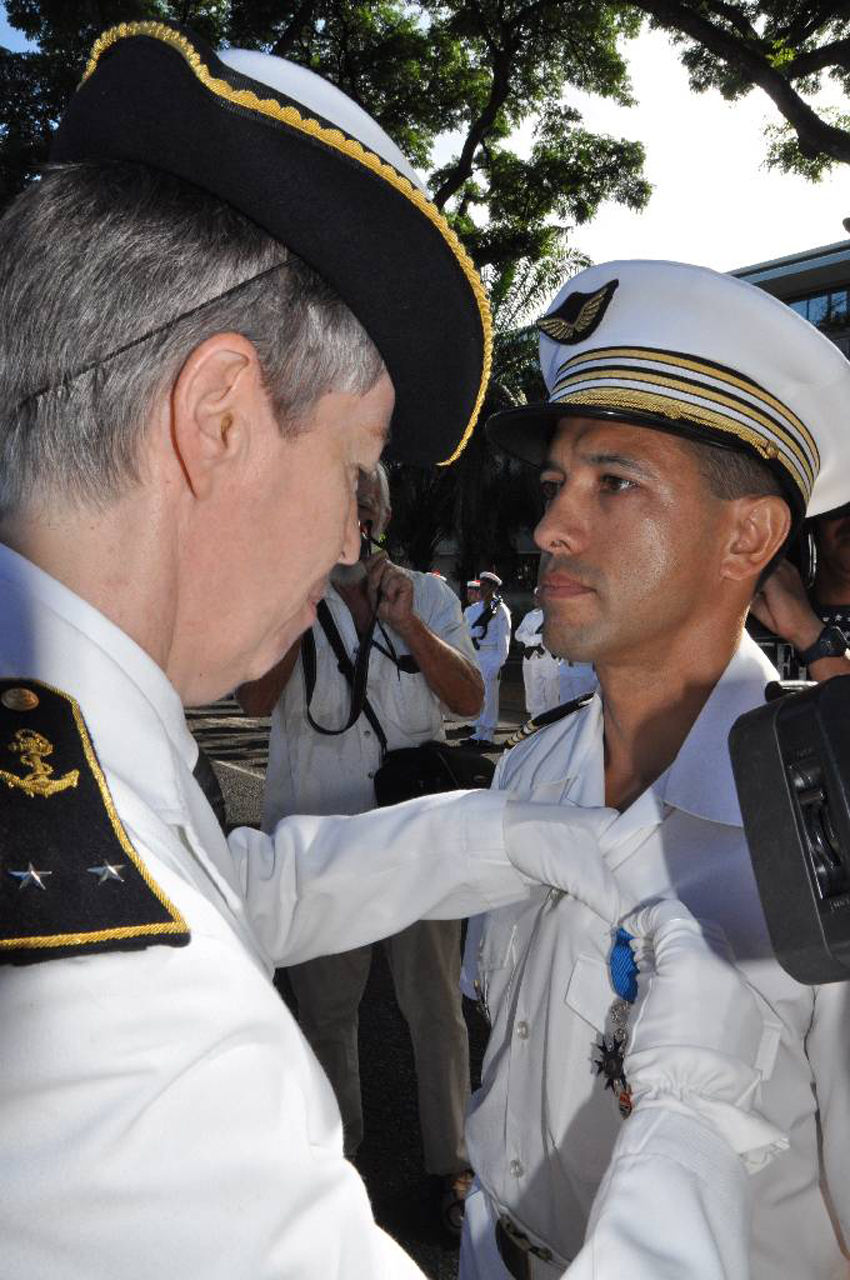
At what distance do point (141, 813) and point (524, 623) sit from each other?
1316cm

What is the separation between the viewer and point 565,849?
1.40 meters

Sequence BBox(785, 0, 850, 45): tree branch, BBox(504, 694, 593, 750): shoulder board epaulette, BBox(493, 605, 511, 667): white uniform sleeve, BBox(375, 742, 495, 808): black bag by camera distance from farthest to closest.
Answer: BBox(493, 605, 511, 667): white uniform sleeve → BBox(785, 0, 850, 45): tree branch → BBox(375, 742, 495, 808): black bag → BBox(504, 694, 593, 750): shoulder board epaulette

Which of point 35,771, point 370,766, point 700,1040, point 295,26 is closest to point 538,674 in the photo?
point 295,26

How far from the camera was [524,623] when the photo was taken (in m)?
13.9

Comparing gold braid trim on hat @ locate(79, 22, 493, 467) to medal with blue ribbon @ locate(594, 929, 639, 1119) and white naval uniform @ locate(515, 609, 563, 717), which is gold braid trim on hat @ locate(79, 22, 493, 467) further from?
white naval uniform @ locate(515, 609, 563, 717)

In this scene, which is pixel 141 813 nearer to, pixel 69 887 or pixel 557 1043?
pixel 69 887

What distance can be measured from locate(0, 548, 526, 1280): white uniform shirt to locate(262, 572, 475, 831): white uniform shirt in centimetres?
242

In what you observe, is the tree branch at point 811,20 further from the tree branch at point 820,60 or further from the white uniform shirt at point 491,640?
the white uniform shirt at point 491,640

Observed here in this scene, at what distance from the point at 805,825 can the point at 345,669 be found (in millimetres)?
2514

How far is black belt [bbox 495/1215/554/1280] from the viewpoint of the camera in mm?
1547

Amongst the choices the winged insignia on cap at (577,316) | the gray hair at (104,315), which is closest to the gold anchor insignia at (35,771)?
the gray hair at (104,315)

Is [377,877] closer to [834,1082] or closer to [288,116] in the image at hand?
[834,1082]

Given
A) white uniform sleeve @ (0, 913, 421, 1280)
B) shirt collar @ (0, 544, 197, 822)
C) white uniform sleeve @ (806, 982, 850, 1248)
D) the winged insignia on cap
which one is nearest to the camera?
white uniform sleeve @ (0, 913, 421, 1280)

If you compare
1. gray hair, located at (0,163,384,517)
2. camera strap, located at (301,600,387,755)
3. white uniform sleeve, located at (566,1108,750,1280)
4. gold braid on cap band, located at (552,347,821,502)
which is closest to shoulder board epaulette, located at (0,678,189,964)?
gray hair, located at (0,163,384,517)
